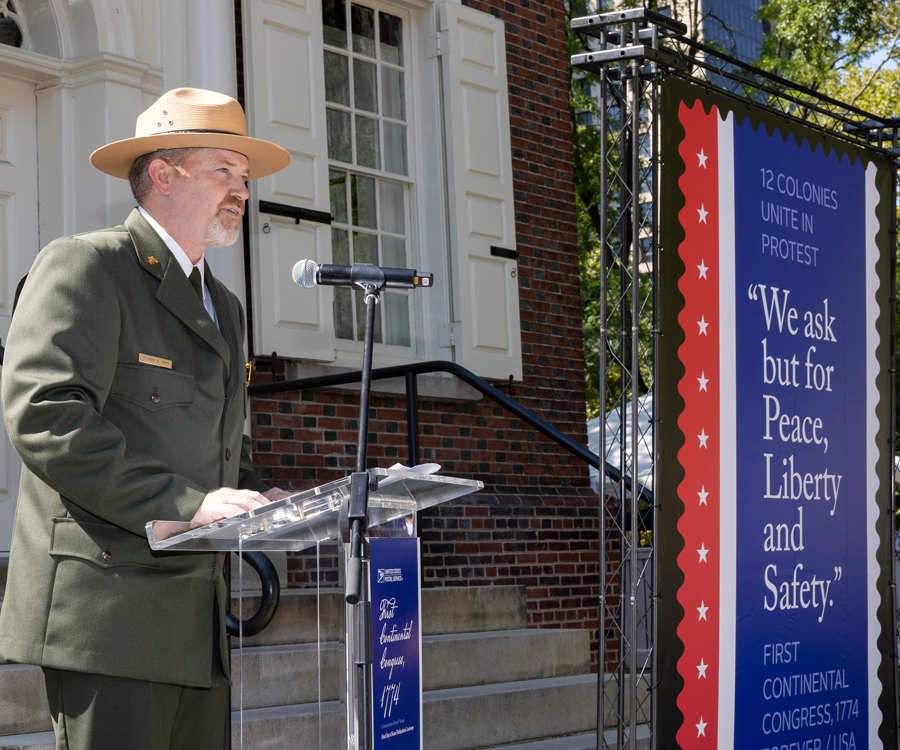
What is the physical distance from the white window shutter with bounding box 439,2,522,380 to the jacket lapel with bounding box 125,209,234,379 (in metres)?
4.41

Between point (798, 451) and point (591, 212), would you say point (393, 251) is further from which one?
point (591, 212)

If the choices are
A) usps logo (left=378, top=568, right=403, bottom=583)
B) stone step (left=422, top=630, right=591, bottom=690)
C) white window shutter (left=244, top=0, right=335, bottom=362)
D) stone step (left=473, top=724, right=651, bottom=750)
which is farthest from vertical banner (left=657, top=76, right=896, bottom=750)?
white window shutter (left=244, top=0, right=335, bottom=362)

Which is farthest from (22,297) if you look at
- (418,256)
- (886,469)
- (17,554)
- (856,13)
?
(856,13)

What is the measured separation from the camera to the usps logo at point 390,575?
2336 mm

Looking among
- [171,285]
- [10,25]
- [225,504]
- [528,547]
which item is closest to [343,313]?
[528,547]

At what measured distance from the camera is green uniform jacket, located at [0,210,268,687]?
7.37 feet

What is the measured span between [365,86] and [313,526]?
210 inches

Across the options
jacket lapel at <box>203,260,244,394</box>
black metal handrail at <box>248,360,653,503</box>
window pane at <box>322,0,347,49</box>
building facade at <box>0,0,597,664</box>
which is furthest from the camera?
window pane at <box>322,0,347,49</box>

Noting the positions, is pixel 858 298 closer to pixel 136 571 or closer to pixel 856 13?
pixel 136 571

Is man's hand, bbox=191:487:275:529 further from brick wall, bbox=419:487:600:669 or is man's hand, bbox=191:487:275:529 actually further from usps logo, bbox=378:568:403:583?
brick wall, bbox=419:487:600:669

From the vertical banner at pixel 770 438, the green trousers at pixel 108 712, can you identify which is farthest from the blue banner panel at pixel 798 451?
the green trousers at pixel 108 712

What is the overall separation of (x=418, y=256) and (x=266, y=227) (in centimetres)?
131

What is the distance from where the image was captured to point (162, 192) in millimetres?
2676

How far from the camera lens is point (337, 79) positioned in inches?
279
